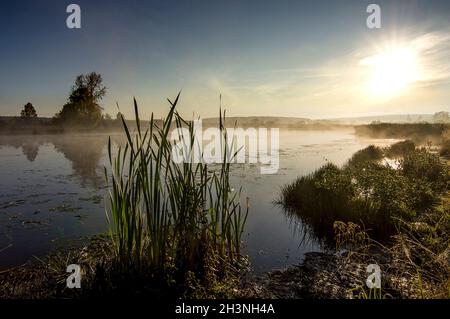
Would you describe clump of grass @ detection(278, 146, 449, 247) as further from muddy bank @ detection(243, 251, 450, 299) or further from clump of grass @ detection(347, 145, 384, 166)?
clump of grass @ detection(347, 145, 384, 166)

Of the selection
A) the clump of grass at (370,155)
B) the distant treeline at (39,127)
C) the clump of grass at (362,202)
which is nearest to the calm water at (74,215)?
the clump of grass at (362,202)

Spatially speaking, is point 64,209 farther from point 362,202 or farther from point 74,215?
point 362,202

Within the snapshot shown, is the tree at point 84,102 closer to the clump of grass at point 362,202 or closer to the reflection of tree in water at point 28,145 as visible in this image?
the reflection of tree in water at point 28,145

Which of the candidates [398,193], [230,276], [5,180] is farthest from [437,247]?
[5,180]

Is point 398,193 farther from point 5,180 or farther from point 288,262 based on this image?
point 5,180

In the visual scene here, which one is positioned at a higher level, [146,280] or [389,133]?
[389,133]

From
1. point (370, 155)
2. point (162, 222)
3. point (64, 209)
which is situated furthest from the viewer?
point (370, 155)

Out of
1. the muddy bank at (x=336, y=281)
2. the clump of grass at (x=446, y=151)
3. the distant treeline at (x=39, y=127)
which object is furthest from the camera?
the distant treeline at (x=39, y=127)

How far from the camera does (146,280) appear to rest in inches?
146

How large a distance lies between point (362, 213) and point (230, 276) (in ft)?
13.7

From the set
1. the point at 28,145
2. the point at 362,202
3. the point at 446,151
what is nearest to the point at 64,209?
the point at 362,202

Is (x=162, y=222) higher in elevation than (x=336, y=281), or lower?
higher

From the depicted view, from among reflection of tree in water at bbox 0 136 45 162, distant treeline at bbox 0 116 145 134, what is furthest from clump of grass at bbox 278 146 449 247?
distant treeline at bbox 0 116 145 134

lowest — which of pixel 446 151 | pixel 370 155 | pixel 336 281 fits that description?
pixel 336 281
